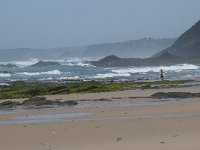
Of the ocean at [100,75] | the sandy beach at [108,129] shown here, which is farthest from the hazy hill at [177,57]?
the sandy beach at [108,129]

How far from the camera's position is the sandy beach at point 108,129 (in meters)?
10.5

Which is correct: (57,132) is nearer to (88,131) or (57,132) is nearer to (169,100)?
(88,131)

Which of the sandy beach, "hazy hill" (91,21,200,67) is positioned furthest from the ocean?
the sandy beach

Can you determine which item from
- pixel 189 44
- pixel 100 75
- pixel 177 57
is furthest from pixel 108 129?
pixel 189 44

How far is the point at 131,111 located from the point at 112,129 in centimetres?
439

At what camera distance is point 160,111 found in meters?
16.5

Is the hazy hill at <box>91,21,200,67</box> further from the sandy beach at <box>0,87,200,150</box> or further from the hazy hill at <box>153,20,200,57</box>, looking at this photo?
the sandy beach at <box>0,87,200,150</box>

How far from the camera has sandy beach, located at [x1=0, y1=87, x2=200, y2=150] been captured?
34.3 ft

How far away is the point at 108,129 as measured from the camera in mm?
12695

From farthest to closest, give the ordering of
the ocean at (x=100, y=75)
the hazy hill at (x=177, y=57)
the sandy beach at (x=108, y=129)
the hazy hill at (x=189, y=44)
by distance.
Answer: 1. the hazy hill at (x=189, y=44)
2. the hazy hill at (x=177, y=57)
3. the ocean at (x=100, y=75)
4. the sandy beach at (x=108, y=129)

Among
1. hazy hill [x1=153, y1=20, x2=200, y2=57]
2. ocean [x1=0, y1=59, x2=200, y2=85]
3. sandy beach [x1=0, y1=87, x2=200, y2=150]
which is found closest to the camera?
sandy beach [x1=0, y1=87, x2=200, y2=150]

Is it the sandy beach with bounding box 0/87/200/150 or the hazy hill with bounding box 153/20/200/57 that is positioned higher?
the hazy hill with bounding box 153/20/200/57

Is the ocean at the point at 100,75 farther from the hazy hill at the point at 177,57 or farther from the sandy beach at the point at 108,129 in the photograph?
the sandy beach at the point at 108,129

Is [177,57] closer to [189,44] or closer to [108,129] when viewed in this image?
[189,44]
